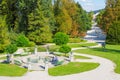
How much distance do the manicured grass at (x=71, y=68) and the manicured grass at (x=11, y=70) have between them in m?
3.11

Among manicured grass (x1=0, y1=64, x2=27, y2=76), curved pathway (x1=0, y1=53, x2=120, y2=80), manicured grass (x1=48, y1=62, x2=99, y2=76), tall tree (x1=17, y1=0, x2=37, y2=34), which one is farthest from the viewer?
tall tree (x1=17, y1=0, x2=37, y2=34)

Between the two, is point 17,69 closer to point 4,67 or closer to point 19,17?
point 4,67

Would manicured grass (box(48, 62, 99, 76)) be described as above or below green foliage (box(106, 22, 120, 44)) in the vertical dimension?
below

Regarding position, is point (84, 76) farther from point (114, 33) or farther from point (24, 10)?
point (24, 10)

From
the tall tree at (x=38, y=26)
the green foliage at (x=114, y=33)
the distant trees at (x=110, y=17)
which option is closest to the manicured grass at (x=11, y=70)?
the tall tree at (x=38, y=26)

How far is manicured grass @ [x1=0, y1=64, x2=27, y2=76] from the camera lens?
95.7 feet

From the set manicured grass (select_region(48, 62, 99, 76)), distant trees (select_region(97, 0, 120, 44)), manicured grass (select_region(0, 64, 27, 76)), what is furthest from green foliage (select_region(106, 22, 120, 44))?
manicured grass (select_region(0, 64, 27, 76))

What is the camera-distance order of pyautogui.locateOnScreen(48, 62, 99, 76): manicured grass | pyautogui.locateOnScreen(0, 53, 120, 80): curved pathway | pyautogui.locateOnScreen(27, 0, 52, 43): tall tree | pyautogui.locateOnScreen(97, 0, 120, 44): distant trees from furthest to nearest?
pyautogui.locateOnScreen(97, 0, 120, 44): distant trees, pyautogui.locateOnScreen(27, 0, 52, 43): tall tree, pyautogui.locateOnScreen(48, 62, 99, 76): manicured grass, pyautogui.locateOnScreen(0, 53, 120, 80): curved pathway

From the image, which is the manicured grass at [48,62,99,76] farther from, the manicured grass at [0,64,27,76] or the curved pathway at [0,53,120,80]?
the manicured grass at [0,64,27,76]

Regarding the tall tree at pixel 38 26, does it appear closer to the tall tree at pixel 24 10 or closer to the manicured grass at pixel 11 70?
the tall tree at pixel 24 10

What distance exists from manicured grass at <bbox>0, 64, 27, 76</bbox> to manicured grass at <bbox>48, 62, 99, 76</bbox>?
311cm

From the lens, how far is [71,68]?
3231 centimetres

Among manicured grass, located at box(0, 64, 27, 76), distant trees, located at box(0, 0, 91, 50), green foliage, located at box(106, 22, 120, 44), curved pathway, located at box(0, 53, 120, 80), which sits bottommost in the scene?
curved pathway, located at box(0, 53, 120, 80)

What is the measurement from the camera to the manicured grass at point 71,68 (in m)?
30.1
